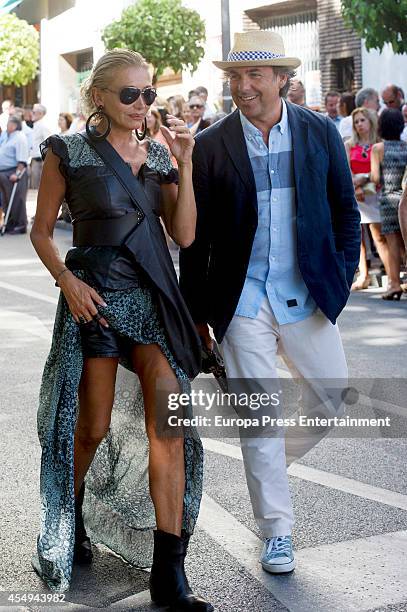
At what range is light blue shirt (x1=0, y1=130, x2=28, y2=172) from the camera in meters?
21.7

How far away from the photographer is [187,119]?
690 inches

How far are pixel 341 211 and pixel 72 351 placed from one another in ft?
3.89

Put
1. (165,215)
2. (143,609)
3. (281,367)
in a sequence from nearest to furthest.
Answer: (143,609) < (165,215) < (281,367)

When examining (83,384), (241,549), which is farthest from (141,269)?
(241,549)

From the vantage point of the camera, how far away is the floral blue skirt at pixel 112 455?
4.35m

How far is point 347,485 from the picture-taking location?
588 centimetres

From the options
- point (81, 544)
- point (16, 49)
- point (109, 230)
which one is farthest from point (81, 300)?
point (16, 49)

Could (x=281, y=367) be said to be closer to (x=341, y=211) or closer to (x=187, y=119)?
(x=341, y=211)

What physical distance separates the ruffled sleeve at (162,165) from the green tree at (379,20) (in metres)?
12.1

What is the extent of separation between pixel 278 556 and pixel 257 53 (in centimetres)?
183

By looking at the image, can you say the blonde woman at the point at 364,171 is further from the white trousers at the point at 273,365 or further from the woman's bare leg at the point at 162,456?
the woman's bare leg at the point at 162,456

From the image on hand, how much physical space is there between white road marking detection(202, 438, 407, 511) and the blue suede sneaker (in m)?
0.93

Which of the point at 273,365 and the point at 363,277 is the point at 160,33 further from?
the point at 273,365

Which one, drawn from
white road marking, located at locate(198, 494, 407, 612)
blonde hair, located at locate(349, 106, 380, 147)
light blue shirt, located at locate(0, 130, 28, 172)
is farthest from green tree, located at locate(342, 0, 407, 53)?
white road marking, located at locate(198, 494, 407, 612)
